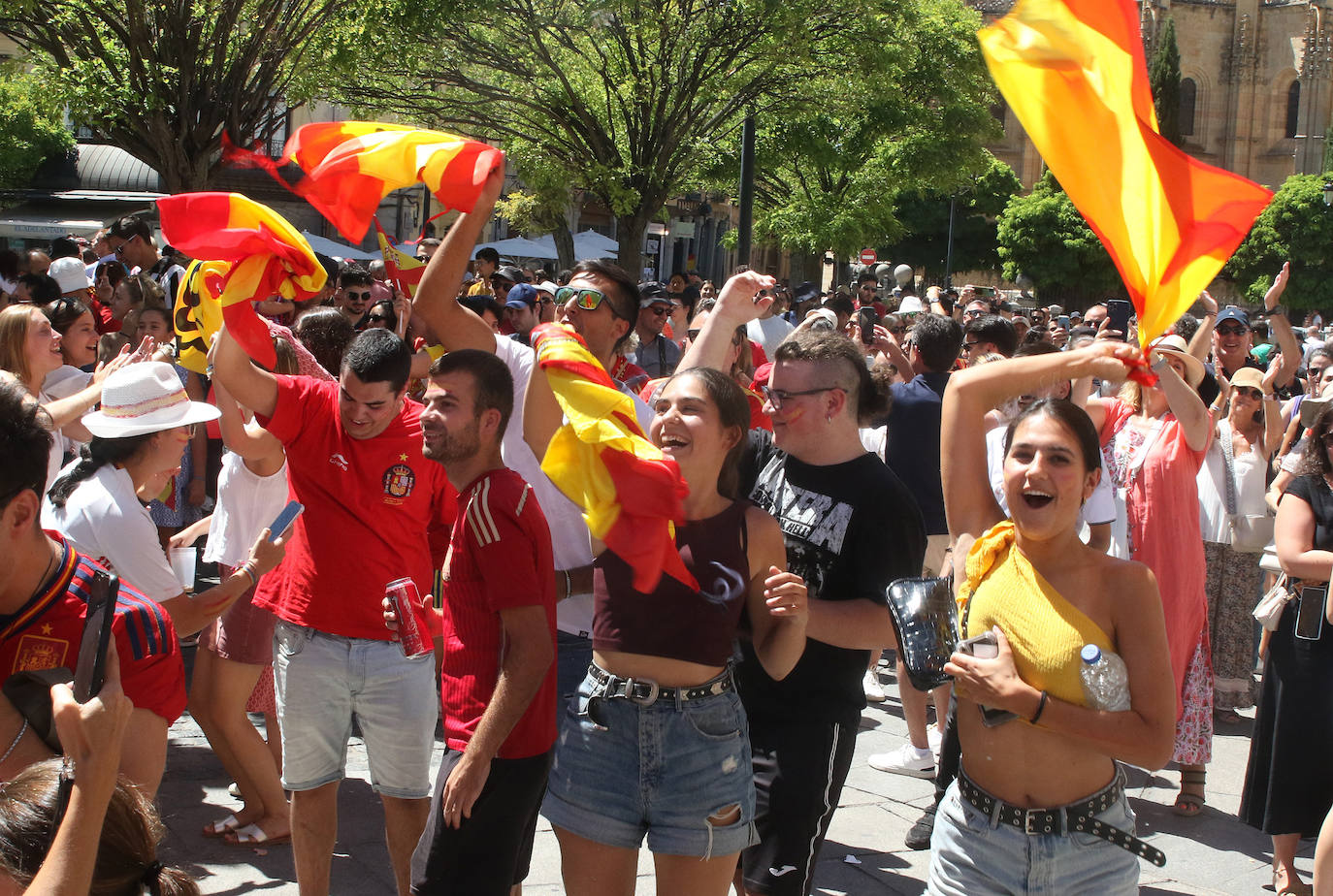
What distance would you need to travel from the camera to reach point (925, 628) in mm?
3053

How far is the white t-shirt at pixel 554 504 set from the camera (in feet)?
13.0

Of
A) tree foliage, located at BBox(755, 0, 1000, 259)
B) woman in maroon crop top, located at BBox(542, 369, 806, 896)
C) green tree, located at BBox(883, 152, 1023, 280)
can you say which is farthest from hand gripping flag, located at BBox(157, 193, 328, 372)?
green tree, located at BBox(883, 152, 1023, 280)

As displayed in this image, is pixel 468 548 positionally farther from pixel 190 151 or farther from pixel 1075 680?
pixel 190 151

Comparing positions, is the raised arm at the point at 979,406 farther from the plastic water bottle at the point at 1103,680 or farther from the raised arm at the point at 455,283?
the raised arm at the point at 455,283

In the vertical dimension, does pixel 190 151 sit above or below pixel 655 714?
above

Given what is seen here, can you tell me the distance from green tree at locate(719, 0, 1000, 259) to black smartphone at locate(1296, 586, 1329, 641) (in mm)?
14357

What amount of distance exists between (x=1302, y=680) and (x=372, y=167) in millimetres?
3755

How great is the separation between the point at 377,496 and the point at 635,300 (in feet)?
3.48

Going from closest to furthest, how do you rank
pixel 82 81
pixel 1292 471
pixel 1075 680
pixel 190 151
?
pixel 1075 680, pixel 1292 471, pixel 82 81, pixel 190 151

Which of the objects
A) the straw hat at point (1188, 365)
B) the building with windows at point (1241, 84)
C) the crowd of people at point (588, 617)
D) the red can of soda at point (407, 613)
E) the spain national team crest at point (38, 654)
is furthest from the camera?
the building with windows at point (1241, 84)

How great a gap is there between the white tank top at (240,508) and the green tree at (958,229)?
50.0 meters

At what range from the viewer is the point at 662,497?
10.0 ft

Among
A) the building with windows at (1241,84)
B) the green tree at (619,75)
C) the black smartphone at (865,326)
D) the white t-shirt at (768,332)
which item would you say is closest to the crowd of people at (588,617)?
the white t-shirt at (768,332)

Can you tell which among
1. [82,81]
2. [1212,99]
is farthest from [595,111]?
[1212,99]
